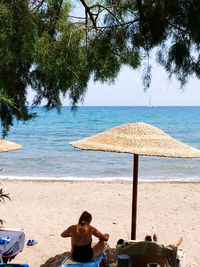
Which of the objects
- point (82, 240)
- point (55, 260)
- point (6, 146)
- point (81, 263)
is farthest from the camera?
point (55, 260)

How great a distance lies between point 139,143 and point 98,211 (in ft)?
16.5

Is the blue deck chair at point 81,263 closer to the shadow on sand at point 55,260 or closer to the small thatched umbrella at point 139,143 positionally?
the shadow on sand at point 55,260

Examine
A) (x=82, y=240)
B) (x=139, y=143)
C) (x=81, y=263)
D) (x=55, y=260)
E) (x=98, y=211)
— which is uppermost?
(x=139, y=143)

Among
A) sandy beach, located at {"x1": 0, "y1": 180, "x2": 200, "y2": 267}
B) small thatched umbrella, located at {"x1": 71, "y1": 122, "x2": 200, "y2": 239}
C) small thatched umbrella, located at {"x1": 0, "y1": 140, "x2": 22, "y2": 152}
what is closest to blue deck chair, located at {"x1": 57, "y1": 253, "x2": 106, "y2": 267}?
sandy beach, located at {"x1": 0, "y1": 180, "x2": 200, "y2": 267}

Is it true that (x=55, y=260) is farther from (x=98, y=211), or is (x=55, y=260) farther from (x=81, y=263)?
(x=98, y=211)

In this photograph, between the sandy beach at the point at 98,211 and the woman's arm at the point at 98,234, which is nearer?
the woman's arm at the point at 98,234

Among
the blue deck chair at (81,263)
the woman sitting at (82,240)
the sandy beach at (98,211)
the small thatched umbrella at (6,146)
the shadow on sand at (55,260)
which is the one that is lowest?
the sandy beach at (98,211)

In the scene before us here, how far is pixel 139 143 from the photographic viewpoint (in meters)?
5.29

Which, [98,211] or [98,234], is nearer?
[98,234]

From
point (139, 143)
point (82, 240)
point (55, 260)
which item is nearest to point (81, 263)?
point (82, 240)

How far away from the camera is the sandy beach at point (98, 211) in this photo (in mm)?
7359

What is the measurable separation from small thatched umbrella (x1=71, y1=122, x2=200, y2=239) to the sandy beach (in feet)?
6.29

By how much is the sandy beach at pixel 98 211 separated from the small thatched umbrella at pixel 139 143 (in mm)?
1918

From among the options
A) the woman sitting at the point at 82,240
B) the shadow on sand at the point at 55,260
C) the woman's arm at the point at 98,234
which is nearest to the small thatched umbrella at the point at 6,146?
the woman sitting at the point at 82,240
